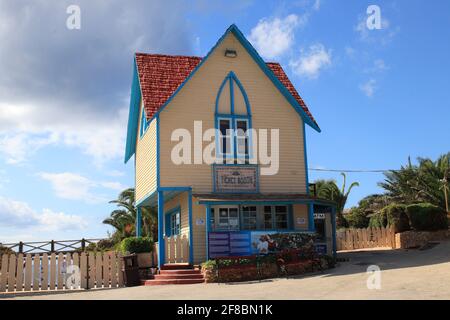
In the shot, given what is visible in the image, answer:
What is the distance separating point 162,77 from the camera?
24172mm

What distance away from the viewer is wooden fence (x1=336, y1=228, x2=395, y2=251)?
3111cm

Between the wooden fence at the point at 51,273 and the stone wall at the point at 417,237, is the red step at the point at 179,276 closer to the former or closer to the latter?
the wooden fence at the point at 51,273

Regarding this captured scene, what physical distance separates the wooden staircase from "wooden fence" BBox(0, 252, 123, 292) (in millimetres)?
1634

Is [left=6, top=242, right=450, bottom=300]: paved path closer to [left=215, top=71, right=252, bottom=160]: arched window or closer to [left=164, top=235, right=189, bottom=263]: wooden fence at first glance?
[left=164, top=235, right=189, bottom=263]: wooden fence

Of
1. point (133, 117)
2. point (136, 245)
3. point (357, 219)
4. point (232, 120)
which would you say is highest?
point (133, 117)

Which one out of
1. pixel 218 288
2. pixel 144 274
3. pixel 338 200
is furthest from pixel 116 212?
pixel 218 288

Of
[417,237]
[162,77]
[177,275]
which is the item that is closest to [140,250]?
[177,275]

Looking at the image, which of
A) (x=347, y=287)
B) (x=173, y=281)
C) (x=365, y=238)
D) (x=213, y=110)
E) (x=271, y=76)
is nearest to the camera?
(x=347, y=287)

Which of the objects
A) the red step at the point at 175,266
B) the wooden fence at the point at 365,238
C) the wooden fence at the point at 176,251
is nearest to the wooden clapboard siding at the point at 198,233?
the wooden fence at the point at 176,251

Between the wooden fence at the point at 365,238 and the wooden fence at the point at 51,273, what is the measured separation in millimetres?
16241

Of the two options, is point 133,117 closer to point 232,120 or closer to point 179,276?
point 232,120

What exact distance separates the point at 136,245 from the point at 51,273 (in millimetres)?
3299

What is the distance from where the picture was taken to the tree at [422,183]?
1398 inches
